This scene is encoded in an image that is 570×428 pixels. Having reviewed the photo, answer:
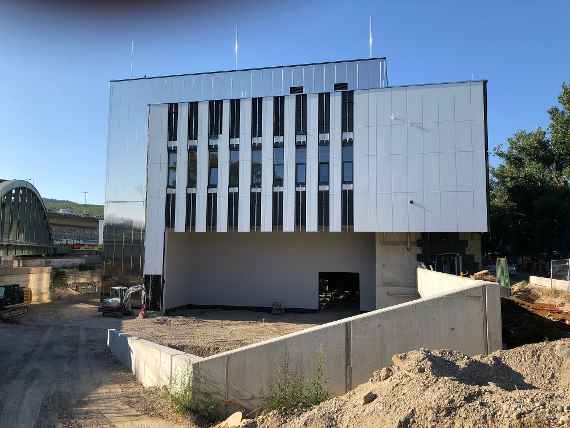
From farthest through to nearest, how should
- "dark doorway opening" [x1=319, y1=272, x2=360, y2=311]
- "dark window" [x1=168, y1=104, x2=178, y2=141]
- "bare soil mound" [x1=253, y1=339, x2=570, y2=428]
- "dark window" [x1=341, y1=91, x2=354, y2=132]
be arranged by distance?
"dark doorway opening" [x1=319, y1=272, x2=360, y2=311] < "dark window" [x1=168, y1=104, x2=178, y2=141] < "dark window" [x1=341, y1=91, x2=354, y2=132] < "bare soil mound" [x1=253, y1=339, x2=570, y2=428]

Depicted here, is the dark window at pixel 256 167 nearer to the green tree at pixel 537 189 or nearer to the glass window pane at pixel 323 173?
the glass window pane at pixel 323 173

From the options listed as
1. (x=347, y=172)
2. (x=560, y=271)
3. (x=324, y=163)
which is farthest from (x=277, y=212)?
(x=560, y=271)

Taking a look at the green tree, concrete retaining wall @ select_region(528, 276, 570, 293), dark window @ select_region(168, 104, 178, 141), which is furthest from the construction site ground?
the green tree

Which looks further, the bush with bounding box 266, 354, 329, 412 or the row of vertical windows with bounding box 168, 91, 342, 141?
the row of vertical windows with bounding box 168, 91, 342, 141

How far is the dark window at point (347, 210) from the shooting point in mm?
25250

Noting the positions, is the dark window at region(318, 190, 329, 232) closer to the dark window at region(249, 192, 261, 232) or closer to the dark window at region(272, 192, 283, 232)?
the dark window at region(272, 192, 283, 232)

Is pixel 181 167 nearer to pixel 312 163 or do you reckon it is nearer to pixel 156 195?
pixel 156 195

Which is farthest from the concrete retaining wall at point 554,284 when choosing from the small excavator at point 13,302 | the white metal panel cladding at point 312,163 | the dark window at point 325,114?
the small excavator at point 13,302

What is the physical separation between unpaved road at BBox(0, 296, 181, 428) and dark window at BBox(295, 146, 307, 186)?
14016 mm

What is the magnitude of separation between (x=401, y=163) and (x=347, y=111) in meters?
4.69

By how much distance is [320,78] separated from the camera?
3134 centimetres

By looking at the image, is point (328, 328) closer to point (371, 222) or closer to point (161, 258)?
point (371, 222)

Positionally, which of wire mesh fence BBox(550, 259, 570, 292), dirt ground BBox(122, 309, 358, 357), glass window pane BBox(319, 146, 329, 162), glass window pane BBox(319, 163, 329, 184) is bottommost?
dirt ground BBox(122, 309, 358, 357)

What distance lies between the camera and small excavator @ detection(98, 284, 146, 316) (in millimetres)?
27562
